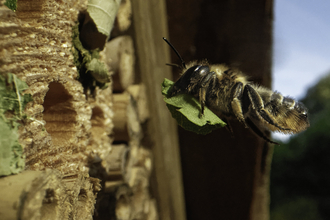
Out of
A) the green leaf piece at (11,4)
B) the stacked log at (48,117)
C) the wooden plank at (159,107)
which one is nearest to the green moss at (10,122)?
the stacked log at (48,117)

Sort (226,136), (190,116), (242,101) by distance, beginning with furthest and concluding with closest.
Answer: (226,136) → (242,101) → (190,116)

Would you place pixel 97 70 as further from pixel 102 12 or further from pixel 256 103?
pixel 256 103

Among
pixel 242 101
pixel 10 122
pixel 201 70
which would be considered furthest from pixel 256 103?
pixel 10 122

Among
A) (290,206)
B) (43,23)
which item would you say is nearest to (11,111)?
(43,23)

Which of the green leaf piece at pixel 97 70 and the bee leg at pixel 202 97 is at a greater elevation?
the green leaf piece at pixel 97 70

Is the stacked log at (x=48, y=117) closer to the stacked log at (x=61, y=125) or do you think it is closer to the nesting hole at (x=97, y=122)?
the stacked log at (x=61, y=125)

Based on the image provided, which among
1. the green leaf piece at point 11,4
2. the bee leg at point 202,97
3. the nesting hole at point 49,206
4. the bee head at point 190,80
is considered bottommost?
the nesting hole at point 49,206

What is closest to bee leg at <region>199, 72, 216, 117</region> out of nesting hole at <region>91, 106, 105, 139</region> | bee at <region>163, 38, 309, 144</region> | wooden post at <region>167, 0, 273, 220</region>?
bee at <region>163, 38, 309, 144</region>
